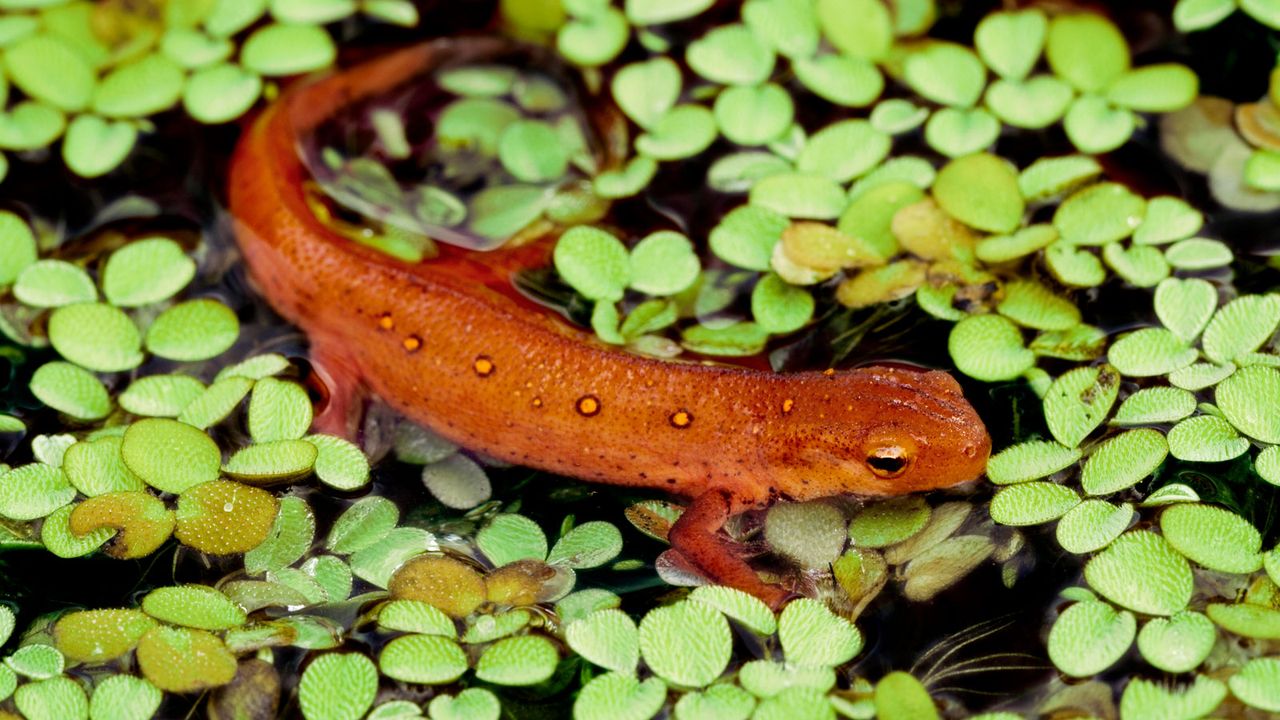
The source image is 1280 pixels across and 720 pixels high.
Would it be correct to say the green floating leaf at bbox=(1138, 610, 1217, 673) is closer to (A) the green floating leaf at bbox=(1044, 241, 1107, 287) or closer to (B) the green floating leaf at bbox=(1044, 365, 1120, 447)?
(B) the green floating leaf at bbox=(1044, 365, 1120, 447)

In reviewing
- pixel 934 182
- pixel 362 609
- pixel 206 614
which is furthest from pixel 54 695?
pixel 934 182

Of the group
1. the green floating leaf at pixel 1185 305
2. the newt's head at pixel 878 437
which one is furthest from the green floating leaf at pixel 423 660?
the green floating leaf at pixel 1185 305

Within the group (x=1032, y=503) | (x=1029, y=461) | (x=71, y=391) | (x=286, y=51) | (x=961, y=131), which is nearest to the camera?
(x=1032, y=503)

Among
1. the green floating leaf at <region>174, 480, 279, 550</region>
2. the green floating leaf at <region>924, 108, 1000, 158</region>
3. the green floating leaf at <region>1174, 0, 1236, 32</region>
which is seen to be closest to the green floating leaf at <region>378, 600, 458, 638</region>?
the green floating leaf at <region>174, 480, 279, 550</region>

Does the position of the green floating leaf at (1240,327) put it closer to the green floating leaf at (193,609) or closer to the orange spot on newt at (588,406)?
the orange spot on newt at (588,406)

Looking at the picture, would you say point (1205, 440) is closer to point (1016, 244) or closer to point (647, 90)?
point (1016, 244)

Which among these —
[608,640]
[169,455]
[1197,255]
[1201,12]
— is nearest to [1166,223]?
[1197,255]
